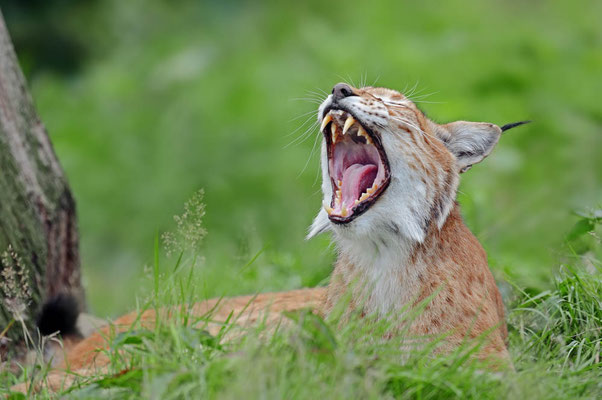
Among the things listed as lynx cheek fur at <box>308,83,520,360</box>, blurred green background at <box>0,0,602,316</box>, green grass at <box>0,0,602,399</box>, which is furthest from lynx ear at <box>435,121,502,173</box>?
blurred green background at <box>0,0,602,316</box>

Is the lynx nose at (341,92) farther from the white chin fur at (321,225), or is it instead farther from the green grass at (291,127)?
the green grass at (291,127)

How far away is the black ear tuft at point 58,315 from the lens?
539 centimetres

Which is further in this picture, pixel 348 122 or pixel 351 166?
pixel 351 166

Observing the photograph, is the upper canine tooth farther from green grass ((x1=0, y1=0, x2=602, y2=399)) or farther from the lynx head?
green grass ((x1=0, y1=0, x2=602, y2=399))

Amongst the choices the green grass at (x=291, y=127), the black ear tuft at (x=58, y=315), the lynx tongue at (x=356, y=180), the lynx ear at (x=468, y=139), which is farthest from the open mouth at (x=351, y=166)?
the black ear tuft at (x=58, y=315)

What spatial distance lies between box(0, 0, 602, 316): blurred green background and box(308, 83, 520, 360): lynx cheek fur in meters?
3.19

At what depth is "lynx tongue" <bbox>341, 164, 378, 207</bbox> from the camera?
458 centimetres

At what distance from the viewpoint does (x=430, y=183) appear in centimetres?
455

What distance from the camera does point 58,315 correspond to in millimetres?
5453

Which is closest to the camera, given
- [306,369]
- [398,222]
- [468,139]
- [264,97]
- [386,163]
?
[306,369]

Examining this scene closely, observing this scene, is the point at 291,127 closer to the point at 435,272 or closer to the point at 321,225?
the point at 321,225

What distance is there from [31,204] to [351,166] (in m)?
2.15

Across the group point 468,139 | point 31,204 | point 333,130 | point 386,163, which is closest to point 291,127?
point 31,204

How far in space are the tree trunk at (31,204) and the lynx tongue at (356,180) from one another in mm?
Result: 1926
